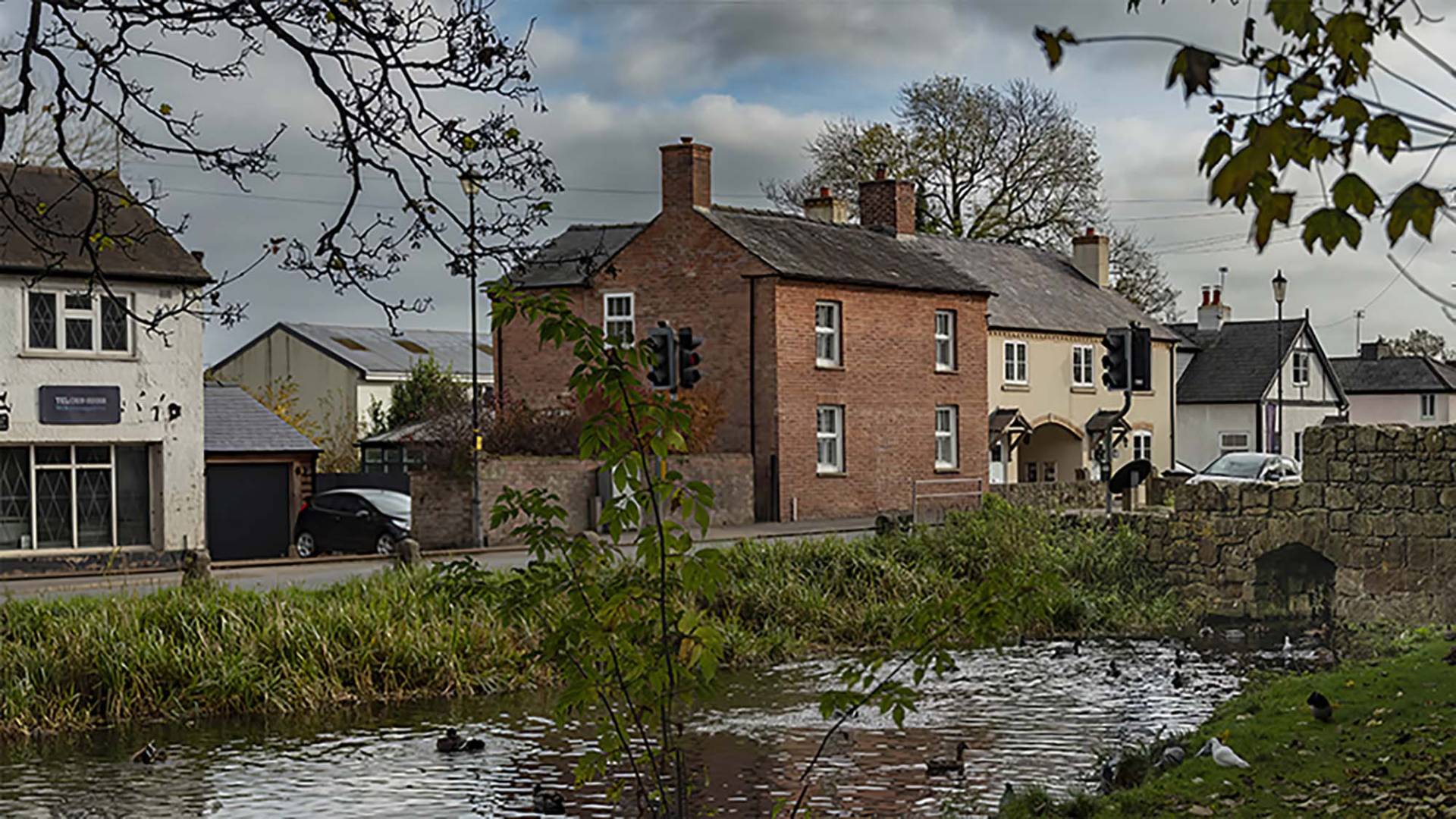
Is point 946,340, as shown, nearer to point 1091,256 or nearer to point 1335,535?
point 1091,256

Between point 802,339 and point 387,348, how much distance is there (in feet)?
104

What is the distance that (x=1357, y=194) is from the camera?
381cm

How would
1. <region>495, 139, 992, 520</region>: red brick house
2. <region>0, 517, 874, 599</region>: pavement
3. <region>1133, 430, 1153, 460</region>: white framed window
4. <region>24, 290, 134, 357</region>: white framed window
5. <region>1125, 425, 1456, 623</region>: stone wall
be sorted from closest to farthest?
1. <region>0, 517, 874, 599</region>: pavement
2. <region>1125, 425, 1456, 623</region>: stone wall
3. <region>24, 290, 134, 357</region>: white framed window
4. <region>495, 139, 992, 520</region>: red brick house
5. <region>1133, 430, 1153, 460</region>: white framed window

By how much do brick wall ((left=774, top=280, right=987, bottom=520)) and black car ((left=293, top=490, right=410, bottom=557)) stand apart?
28.7 feet

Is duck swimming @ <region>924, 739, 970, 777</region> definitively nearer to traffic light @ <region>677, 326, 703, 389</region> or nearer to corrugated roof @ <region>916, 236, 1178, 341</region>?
traffic light @ <region>677, 326, 703, 389</region>

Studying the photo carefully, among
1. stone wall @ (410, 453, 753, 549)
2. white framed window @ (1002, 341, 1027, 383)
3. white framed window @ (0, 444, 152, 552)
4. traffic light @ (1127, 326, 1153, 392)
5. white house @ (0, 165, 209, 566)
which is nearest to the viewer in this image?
traffic light @ (1127, 326, 1153, 392)

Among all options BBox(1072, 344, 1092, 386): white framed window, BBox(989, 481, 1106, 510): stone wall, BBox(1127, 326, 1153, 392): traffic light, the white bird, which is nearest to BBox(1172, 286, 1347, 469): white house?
BBox(1072, 344, 1092, 386): white framed window

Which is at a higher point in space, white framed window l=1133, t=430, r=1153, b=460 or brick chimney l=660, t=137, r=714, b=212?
brick chimney l=660, t=137, r=714, b=212

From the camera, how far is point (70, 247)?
32406mm

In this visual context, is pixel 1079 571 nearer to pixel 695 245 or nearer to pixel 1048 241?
pixel 695 245

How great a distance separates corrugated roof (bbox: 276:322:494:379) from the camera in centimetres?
6331

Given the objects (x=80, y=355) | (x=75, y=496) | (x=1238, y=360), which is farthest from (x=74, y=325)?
(x=1238, y=360)

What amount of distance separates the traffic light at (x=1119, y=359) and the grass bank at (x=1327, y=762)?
1400 cm

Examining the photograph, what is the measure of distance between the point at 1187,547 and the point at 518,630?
11.5 m
